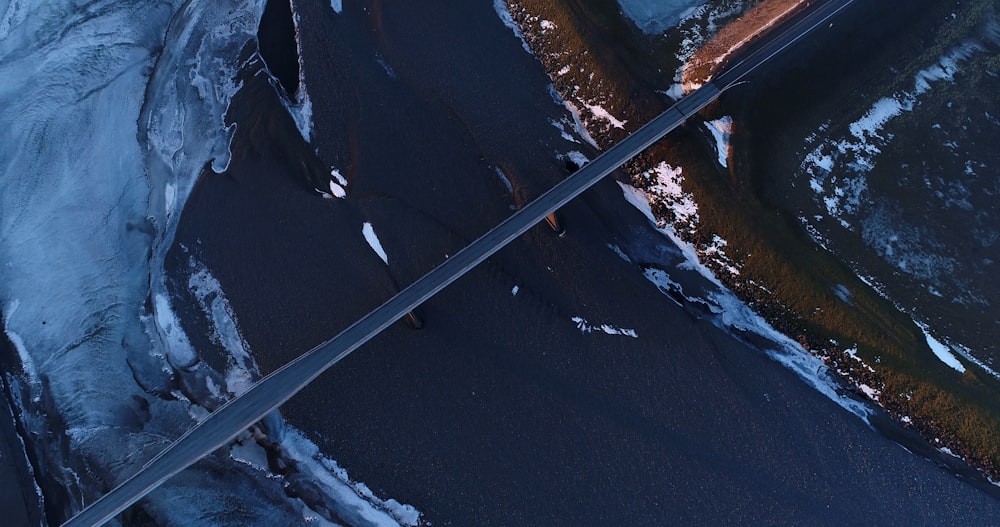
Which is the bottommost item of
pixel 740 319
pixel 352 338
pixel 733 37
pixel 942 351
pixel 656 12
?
pixel 942 351

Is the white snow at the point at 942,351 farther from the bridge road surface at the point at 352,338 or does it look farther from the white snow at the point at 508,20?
the white snow at the point at 508,20

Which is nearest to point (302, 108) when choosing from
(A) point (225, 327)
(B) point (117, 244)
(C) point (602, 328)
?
(B) point (117, 244)

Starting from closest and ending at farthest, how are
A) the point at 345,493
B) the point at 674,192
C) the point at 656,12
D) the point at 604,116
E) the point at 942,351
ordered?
the point at 345,493 → the point at 942,351 → the point at 674,192 → the point at 604,116 → the point at 656,12

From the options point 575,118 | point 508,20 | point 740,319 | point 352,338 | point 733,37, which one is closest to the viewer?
point 352,338

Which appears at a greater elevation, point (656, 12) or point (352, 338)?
point (656, 12)

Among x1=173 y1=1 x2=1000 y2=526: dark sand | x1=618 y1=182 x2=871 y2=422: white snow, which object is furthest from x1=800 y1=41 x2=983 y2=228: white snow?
x1=173 y1=1 x2=1000 y2=526: dark sand

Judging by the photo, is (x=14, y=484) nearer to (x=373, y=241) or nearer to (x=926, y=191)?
(x=373, y=241)

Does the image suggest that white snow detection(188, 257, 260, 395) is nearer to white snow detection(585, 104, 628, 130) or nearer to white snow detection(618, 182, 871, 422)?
white snow detection(618, 182, 871, 422)
